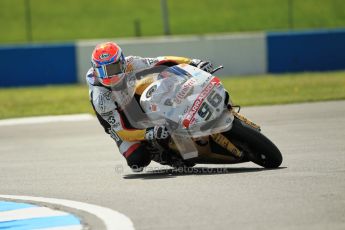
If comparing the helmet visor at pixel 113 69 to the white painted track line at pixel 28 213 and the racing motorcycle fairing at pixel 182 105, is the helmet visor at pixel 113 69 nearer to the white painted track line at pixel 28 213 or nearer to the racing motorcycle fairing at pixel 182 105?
the racing motorcycle fairing at pixel 182 105

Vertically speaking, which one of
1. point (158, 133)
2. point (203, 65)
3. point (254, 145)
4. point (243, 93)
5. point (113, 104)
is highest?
point (203, 65)

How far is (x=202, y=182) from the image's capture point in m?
7.57

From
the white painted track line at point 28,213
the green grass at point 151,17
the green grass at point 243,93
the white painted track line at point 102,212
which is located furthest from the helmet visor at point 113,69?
the green grass at point 151,17

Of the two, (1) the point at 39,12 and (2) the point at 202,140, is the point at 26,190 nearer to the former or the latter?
(2) the point at 202,140

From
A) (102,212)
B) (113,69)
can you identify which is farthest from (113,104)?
(102,212)

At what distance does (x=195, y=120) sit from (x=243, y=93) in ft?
32.6

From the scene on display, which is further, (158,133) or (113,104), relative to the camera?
(113,104)

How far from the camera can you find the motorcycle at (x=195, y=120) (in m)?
7.97

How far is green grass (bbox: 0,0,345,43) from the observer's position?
2416 cm

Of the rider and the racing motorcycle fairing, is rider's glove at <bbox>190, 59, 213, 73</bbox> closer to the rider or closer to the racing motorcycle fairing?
the racing motorcycle fairing

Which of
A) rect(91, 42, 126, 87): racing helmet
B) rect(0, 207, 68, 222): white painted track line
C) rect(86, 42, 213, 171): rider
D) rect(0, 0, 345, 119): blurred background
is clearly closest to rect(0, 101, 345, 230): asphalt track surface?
rect(86, 42, 213, 171): rider

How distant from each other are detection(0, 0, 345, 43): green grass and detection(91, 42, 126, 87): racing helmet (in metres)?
15.9

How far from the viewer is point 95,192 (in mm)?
7562

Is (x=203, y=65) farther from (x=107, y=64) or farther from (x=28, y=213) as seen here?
(x=28, y=213)
